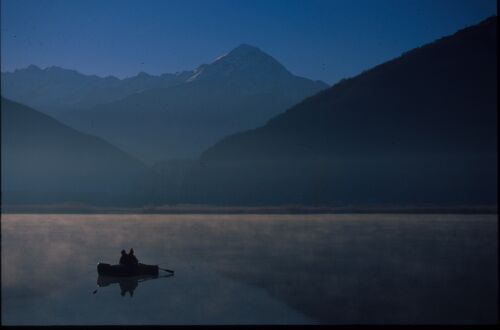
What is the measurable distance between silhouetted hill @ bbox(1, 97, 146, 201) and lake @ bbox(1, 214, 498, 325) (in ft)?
79.8

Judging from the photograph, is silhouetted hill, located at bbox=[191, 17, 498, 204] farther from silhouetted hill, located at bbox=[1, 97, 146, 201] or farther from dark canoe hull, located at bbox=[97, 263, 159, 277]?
dark canoe hull, located at bbox=[97, 263, 159, 277]

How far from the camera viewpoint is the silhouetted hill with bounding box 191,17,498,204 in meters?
60.1

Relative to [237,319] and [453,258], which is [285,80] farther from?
[237,319]

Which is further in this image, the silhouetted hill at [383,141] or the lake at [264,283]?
the silhouetted hill at [383,141]

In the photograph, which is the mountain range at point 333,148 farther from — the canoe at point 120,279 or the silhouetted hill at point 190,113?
the canoe at point 120,279

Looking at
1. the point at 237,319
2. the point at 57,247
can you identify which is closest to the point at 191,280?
the point at 237,319

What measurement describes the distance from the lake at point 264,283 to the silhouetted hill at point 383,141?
96.6ft

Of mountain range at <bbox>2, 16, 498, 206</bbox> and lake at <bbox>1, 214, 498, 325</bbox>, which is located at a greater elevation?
mountain range at <bbox>2, 16, 498, 206</bbox>

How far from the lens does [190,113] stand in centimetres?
7681

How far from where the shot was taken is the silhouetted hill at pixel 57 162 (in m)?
53.3

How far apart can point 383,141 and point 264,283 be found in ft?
161

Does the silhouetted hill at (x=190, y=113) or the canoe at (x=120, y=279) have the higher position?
the silhouetted hill at (x=190, y=113)

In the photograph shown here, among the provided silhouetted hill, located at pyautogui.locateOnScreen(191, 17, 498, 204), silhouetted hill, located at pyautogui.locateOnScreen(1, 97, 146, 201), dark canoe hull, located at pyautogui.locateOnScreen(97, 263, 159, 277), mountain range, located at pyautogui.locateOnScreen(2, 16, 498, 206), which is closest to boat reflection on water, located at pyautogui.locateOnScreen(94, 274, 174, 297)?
dark canoe hull, located at pyautogui.locateOnScreen(97, 263, 159, 277)

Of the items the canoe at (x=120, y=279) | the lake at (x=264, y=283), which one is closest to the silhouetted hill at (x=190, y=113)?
the lake at (x=264, y=283)
